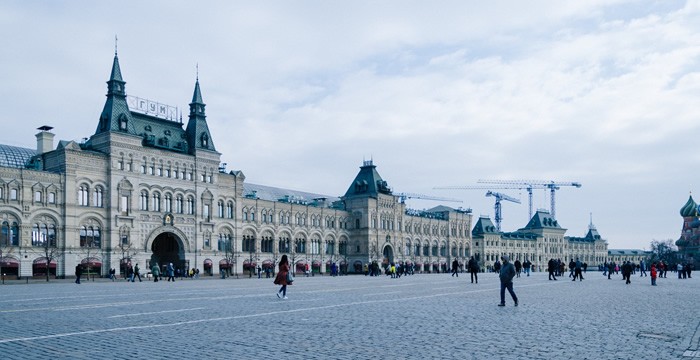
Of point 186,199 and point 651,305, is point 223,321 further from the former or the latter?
point 186,199

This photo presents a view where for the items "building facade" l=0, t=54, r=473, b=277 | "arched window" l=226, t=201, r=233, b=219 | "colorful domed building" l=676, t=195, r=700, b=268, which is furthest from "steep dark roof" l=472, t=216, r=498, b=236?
"arched window" l=226, t=201, r=233, b=219

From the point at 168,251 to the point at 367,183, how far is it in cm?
4099

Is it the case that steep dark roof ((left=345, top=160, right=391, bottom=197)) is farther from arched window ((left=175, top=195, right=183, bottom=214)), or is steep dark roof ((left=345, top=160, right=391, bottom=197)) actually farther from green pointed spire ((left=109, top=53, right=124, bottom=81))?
green pointed spire ((left=109, top=53, right=124, bottom=81))

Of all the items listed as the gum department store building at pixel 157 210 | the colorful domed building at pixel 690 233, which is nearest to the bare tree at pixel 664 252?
the colorful domed building at pixel 690 233

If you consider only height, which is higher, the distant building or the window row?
the window row

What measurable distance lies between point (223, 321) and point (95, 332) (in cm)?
337

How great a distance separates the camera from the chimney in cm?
6775

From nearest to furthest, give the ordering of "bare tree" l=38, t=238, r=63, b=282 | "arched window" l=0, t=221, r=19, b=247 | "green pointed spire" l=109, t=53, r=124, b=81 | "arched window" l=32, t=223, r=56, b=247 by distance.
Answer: "arched window" l=0, t=221, r=19, b=247 < "bare tree" l=38, t=238, r=63, b=282 < "arched window" l=32, t=223, r=56, b=247 < "green pointed spire" l=109, t=53, r=124, b=81

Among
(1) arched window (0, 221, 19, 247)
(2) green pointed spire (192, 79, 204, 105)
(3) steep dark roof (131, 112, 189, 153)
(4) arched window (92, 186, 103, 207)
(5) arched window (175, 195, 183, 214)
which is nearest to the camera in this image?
(1) arched window (0, 221, 19, 247)

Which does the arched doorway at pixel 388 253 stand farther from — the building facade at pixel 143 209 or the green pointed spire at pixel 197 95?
the green pointed spire at pixel 197 95

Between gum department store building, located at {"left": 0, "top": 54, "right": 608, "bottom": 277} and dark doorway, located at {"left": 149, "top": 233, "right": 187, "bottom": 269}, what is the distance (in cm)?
13

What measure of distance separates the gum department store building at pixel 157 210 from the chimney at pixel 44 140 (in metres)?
0.10

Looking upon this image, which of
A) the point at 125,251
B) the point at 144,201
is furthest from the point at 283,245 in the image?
the point at 125,251

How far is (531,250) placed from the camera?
525ft
